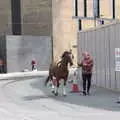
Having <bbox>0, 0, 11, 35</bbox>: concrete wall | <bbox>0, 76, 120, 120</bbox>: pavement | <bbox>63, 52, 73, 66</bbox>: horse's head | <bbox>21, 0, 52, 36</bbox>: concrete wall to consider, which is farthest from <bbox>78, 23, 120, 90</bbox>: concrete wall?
<bbox>0, 0, 11, 35</bbox>: concrete wall

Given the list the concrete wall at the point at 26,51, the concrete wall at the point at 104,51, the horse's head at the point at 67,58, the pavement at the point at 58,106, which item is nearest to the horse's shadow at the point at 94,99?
the pavement at the point at 58,106

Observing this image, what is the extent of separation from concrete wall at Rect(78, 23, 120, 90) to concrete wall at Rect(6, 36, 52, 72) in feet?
96.0

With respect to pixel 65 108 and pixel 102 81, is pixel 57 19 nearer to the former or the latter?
pixel 102 81

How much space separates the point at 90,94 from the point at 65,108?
5556 millimetres

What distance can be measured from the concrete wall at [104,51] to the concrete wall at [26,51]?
29248 millimetres

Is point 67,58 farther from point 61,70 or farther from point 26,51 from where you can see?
point 26,51

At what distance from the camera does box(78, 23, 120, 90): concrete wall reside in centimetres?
2420

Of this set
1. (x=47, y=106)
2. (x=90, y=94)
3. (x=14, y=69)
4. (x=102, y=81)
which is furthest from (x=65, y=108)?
(x=14, y=69)

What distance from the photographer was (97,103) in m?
18.8

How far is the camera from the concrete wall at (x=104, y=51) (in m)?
24.2

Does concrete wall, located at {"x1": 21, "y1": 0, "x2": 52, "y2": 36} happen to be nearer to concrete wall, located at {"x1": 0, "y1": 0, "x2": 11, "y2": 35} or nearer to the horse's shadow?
concrete wall, located at {"x1": 0, "y1": 0, "x2": 11, "y2": 35}

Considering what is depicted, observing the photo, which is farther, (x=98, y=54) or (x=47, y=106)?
(x=98, y=54)

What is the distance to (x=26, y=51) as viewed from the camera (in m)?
59.3

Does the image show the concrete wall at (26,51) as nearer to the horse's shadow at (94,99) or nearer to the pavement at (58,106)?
the horse's shadow at (94,99)
